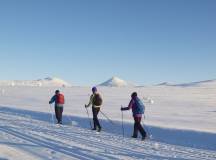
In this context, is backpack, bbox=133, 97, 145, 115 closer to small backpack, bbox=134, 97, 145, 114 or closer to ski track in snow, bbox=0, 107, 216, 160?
small backpack, bbox=134, 97, 145, 114

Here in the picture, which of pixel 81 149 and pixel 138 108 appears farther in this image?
pixel 138 108

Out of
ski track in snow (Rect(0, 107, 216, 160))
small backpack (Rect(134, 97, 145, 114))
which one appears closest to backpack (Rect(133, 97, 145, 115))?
small backpack (Rect(134, 97, 145, 114))

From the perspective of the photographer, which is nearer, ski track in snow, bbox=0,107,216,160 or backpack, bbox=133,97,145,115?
ski track in snow, bbox=0,107,216,160

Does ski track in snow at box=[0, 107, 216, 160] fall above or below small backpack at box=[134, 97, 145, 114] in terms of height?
below

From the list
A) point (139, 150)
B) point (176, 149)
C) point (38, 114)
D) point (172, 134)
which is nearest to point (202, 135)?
point (172, 134)

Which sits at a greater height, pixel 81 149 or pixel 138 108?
pixel 138 108

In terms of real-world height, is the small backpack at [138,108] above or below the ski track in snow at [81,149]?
above

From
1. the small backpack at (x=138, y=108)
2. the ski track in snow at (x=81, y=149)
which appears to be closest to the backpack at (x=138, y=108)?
the small backpack at (x=138, y=108)

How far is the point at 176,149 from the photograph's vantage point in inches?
503

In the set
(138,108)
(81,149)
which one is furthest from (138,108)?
(81,149)

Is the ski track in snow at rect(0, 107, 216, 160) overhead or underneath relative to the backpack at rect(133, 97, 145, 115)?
underneath

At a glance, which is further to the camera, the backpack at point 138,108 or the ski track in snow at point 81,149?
the backpack at point 138,108

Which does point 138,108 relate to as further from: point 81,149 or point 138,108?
point 81,149

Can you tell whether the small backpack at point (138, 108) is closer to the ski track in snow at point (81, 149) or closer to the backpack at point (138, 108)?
the backpack at point (138, 108)
